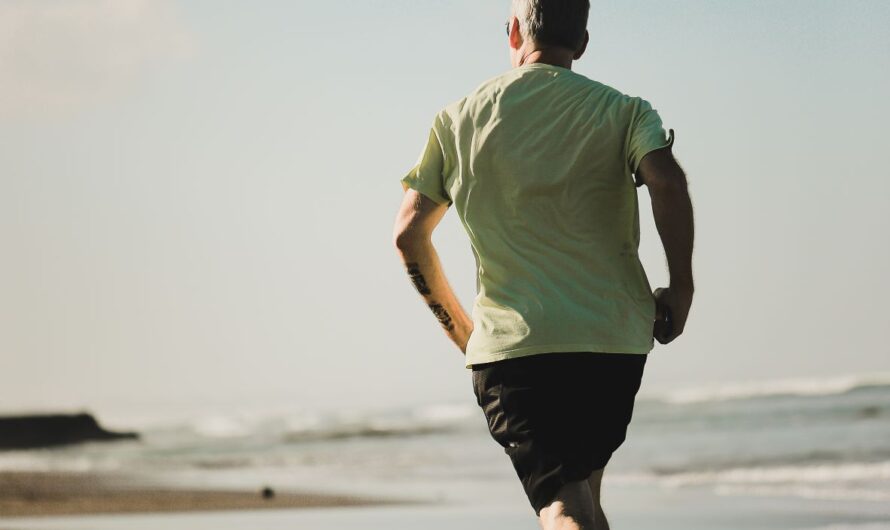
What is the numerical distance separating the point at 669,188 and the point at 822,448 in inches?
496

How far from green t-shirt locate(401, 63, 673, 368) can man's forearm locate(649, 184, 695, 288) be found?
0.26 ft

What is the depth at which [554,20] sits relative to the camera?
3.07 m

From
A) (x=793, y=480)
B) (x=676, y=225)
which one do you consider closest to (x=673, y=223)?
(x=676, y=225)

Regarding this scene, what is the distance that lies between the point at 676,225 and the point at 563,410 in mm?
465

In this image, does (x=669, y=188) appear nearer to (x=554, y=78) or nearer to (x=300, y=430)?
(x=554, y=78)

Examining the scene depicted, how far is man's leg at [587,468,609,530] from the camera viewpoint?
297 cm

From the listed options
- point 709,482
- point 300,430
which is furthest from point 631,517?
point 300,430

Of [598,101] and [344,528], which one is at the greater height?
[598,101]

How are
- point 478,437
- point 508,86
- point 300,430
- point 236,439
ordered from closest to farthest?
point 508,86 → point 478,437 → point 236,439 → point 300,430

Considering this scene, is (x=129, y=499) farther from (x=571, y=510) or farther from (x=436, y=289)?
(x=571, y=510)

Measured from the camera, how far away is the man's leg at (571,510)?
9.39ft

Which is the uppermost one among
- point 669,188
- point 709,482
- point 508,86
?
point 508,86

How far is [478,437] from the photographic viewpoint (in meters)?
20.8

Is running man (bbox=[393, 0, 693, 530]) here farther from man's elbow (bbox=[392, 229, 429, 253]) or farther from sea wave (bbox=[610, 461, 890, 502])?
sea wave (bbox=[610, 461, 890, 502])
